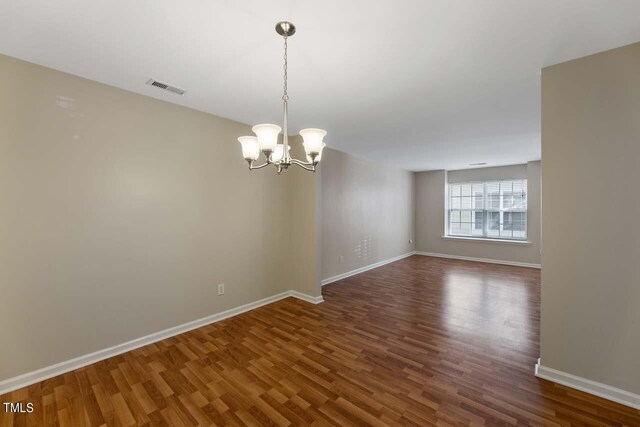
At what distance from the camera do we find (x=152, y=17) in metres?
1.61

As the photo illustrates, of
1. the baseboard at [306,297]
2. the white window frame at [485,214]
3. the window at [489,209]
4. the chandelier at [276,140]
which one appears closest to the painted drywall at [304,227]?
the baseboard at [306,297]

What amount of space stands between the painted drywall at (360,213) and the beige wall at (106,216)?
1786 mm

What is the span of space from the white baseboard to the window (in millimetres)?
6364

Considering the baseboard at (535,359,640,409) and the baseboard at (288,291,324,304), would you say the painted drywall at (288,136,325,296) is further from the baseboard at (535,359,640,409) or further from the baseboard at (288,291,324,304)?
the baseboard at (535,359,640,409)

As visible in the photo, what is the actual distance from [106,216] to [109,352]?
130 centimetres

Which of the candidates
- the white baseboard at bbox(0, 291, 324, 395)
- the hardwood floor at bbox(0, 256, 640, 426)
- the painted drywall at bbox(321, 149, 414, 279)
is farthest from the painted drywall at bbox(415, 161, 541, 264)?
the white baseboard at bbox(0, 291, 324, 395)

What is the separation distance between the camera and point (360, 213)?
5.79 metres

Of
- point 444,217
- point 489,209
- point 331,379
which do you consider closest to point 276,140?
point 331,379

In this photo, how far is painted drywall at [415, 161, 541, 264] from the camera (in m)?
6.27

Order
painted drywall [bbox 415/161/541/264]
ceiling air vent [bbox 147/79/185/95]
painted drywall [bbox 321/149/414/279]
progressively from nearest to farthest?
ceiling air vent [bbox 147/79/185/95] → painted drywall [bbox 321/149/414/279] → painted drywall [bbox 415/161/541/264]

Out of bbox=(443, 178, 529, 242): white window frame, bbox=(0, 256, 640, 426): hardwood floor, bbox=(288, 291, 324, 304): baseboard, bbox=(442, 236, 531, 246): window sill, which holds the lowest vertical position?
bbox=(0, 256, 640, 426): hardwood floor

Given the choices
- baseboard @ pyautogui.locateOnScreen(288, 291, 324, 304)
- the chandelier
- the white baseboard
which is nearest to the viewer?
the chandelier

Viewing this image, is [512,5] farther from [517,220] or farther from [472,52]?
[517,220]

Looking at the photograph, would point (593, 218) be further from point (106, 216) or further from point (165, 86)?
point (106, 216)
